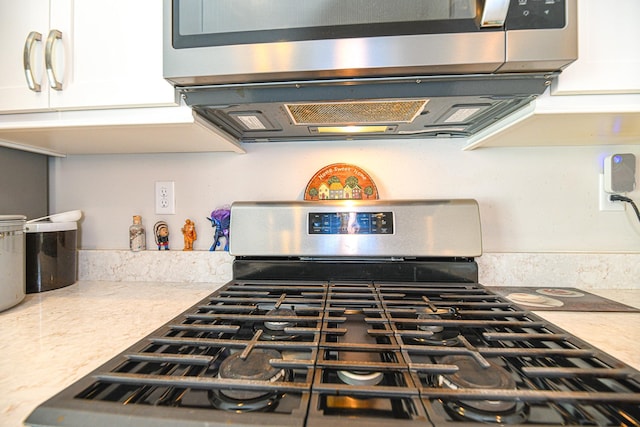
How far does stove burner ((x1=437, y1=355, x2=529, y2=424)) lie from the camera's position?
374 mm

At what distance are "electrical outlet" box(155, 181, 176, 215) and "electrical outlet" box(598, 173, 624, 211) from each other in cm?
149

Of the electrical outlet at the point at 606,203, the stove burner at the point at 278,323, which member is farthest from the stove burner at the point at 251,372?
the electrical outlet at the point at 606,203

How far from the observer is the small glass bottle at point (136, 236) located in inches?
43.1

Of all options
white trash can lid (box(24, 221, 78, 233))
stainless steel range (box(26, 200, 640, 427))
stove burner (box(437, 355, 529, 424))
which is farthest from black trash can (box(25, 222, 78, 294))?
stove burner (box(437, 355, 529, 424))

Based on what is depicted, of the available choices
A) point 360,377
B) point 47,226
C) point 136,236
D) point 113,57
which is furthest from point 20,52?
point 360,377

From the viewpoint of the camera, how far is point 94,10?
0.76 metres

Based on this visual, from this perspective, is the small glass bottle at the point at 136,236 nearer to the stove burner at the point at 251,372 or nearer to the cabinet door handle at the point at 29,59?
the cabinet door handle at the point at 29,59

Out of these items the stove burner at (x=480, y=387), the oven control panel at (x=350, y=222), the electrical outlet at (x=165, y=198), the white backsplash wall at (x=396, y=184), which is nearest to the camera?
the stove burner at (x=480, y=387)

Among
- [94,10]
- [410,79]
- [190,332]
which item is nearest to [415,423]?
[190,332]

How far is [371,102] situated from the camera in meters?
0.72

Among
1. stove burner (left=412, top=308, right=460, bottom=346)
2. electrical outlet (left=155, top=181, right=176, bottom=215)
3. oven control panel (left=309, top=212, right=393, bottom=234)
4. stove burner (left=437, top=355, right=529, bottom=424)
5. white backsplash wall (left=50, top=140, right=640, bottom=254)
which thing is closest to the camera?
stove burner (left=437, top=355, right=529, bottom=424)

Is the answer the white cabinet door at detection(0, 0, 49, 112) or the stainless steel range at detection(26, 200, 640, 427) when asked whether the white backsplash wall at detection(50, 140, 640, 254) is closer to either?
the stainless steel range at detection(26, 200, 640, 427)

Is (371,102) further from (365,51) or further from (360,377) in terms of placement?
(360,377)

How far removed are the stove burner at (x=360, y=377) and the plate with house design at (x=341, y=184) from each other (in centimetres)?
65
